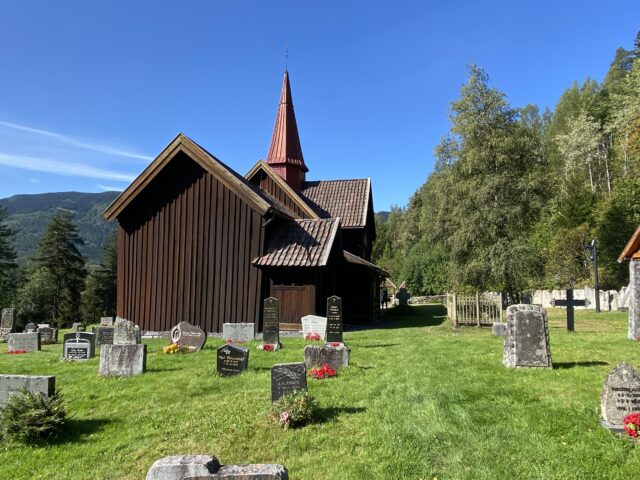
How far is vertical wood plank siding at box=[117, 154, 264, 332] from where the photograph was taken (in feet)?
60.4

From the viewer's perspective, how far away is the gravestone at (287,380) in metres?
7.33

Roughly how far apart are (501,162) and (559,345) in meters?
15.7

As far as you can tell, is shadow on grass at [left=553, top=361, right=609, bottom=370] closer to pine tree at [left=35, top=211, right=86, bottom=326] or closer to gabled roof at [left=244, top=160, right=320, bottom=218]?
gabled roof at [left=244, top=160, right=320, bottom=218]

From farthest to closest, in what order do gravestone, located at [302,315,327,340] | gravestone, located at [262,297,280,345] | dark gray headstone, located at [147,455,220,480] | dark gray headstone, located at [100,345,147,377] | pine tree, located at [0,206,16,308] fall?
pine tree, located at [0,206,16,308] < gravestone, located at [302,315,327,340] < gravestone, located at [262,297,280,345] < dark gray headstone, located at [100,345,147,377] < dark gray headstone, located at [147,455,220,480]

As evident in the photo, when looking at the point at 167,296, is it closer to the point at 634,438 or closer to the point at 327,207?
the point at 327,207

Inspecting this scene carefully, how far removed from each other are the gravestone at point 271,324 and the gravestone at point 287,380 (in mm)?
6262

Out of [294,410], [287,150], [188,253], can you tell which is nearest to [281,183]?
[287,150]

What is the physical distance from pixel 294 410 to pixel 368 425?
1.11 m

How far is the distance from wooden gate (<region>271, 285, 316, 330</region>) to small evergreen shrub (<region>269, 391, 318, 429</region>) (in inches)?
443

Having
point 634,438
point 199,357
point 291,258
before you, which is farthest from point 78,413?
point 291,258

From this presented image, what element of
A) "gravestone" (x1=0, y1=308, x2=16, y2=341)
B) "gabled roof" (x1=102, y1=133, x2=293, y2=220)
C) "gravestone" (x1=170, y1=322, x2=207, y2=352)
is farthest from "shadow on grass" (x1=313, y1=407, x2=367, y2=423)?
"gravestone" (x1=0, y1=308, x2=16, y2=341)

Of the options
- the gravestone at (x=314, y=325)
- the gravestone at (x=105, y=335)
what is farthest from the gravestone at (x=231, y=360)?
the gravestone at (x=105, y=335)

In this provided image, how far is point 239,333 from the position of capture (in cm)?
1614

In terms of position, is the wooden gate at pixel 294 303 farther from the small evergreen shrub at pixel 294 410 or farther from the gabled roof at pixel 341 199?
the small evergreen shrub at pixel 294 410
